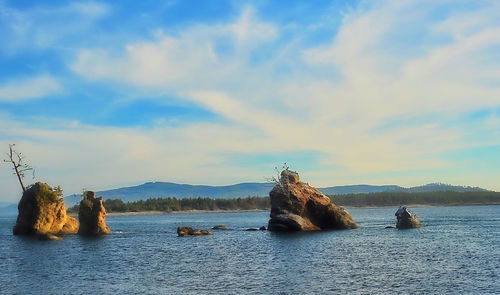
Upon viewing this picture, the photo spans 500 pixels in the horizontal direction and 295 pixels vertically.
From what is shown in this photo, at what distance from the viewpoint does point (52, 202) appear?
94375 millimetres

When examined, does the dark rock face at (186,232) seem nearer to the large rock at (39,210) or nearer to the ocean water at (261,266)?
the ocean water at (261,266)

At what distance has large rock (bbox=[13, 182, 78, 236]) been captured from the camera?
305ft

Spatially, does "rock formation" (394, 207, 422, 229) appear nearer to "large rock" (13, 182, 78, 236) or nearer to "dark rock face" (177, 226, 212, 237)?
"dark rock face" (177, 226, 212, 237)

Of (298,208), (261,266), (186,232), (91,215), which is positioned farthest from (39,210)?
(261,266)

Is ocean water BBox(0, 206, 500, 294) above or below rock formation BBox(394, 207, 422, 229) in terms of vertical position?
below

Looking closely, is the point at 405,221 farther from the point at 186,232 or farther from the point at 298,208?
the point at 186,232

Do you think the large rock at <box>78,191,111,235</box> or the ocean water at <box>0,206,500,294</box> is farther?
the large rock at <box>78,191,111,235</box>

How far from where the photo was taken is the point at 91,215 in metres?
96.7

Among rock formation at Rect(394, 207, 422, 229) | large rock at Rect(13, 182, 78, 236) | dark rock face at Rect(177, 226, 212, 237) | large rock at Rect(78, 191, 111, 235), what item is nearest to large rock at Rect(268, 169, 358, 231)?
rock formation at Rect(394, 207, 422, 229)

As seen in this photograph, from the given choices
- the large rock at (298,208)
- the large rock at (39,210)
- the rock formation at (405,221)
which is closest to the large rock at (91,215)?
the large rock at (39,210)

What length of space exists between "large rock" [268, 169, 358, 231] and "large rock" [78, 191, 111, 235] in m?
30.5

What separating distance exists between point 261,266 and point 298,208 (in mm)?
42823

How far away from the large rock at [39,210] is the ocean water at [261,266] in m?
9.69

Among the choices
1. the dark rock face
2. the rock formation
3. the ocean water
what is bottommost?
the ocean water
